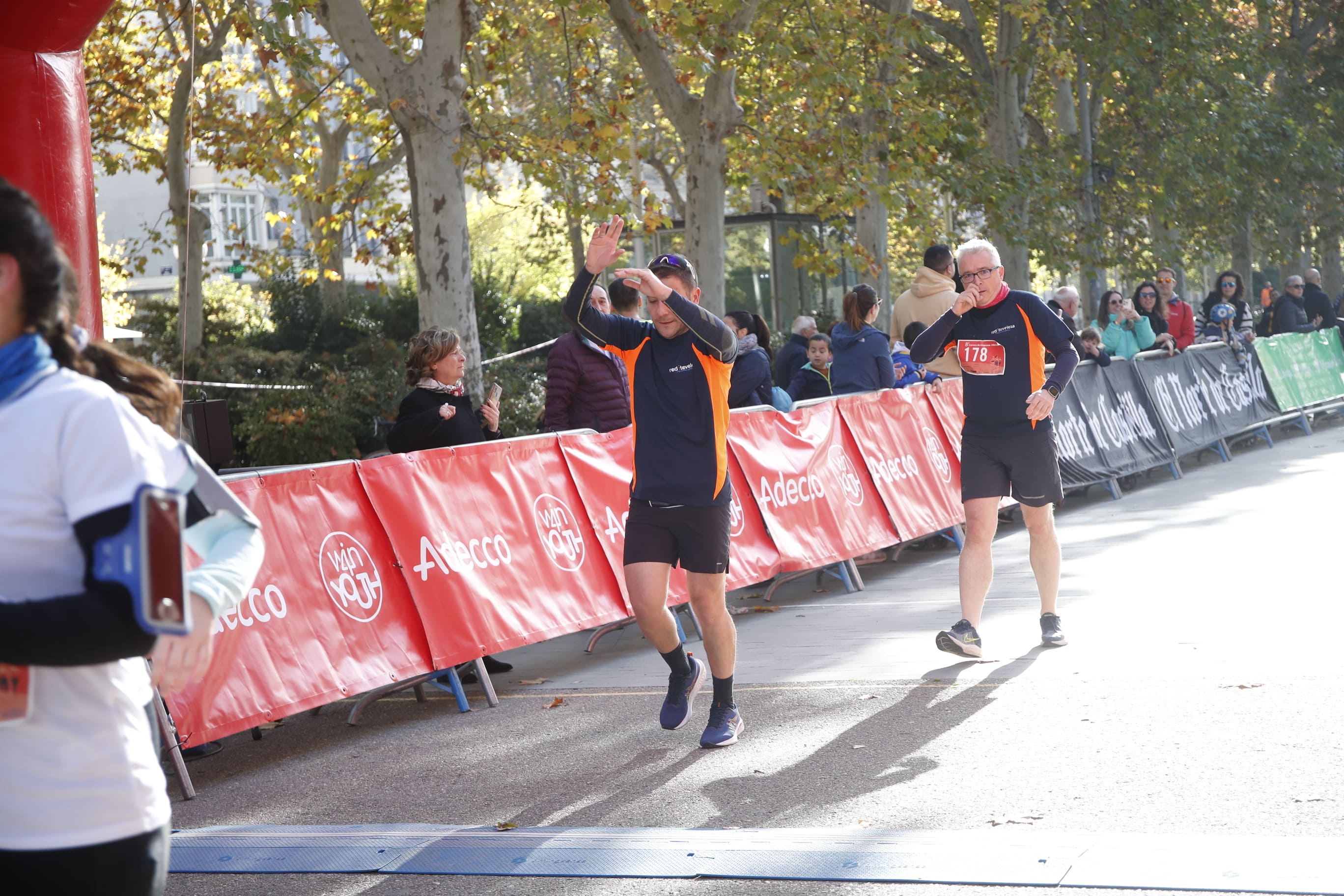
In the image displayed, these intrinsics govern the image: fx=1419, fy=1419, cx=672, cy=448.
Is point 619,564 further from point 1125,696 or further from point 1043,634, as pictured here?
point 1125,696

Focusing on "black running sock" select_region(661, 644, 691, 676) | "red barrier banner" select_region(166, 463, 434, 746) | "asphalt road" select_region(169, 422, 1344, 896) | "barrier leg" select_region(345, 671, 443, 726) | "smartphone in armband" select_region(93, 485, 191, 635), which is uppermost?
"smartphone in armband" select_region(93, 485, 191, 635)

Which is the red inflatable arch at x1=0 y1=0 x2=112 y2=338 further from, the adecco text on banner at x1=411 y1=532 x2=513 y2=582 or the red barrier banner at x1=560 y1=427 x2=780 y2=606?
the red barrier banner at x1=560 y1=427 x2=780 y2=606

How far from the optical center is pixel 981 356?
7.19m

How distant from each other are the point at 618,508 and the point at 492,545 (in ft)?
3.72

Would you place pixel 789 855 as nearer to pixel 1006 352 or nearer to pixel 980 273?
pixel 1006 352

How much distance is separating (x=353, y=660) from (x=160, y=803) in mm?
4330

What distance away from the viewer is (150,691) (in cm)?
230

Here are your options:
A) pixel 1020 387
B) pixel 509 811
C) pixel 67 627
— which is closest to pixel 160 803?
pixel 67 627

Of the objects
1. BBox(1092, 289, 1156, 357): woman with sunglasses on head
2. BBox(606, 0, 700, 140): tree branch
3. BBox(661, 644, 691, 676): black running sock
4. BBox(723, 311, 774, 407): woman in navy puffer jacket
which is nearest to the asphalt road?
BBox(661, 644, 691, 676): black running sock

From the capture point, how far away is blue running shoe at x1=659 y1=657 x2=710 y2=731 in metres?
6.10

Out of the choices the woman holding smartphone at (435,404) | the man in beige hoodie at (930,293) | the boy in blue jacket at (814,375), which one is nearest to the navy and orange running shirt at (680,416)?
the woman holding smartphone at (435,404)

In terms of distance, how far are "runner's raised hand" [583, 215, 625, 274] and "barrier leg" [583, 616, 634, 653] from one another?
2.92 m

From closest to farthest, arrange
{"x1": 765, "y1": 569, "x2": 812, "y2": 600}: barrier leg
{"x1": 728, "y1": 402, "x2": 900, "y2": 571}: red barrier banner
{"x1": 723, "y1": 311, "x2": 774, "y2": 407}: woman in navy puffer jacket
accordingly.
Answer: {"x1": 728, "y1": 402, "x2": 900, "y2": 571}: red barrier banner → {"x1": 765, "y1": 569, "x2": 812, "y2": 600}: barrier leg → {"x1": 723, "y1": 311, "x2": 774, "y2": 407}: woman in navy puffer jacket

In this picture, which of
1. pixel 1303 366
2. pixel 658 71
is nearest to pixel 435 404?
pixel 658 71
